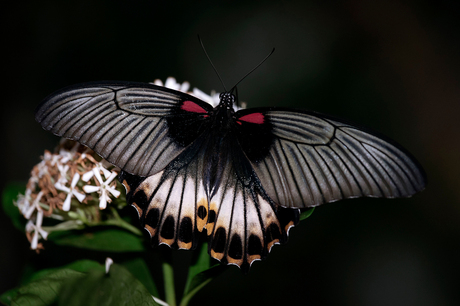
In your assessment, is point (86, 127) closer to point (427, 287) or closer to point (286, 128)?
point (286, 128)

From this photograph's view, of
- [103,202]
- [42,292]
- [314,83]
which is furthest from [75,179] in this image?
[314,83]

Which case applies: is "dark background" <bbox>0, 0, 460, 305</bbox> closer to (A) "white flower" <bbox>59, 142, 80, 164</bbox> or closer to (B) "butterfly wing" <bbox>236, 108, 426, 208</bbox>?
(A) "white flower" <bbox>59, 142, 80, 164</bbox>

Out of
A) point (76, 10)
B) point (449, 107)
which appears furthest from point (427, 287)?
point (76, 10)

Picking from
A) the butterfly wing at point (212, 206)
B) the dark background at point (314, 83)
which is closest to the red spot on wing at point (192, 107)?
the butterfly wing at point (212, 206)

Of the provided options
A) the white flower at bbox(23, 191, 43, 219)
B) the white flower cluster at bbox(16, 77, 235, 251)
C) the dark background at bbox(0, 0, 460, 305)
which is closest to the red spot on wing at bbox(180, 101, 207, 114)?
the white flower cluster at bbox(16, 77, 235, 251)

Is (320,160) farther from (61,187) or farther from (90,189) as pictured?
(61,187)
